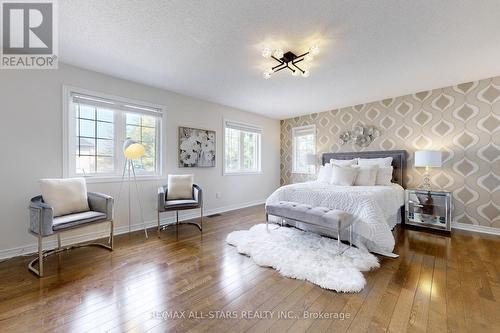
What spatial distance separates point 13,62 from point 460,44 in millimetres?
5266

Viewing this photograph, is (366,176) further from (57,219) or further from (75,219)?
(57,219)

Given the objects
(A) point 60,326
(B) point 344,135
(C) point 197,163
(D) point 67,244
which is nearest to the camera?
(A) point 60,326

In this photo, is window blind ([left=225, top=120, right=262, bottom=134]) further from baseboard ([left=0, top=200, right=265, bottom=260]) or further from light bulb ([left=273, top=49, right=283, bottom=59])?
light bulb ([left=273, top=49, right=283, bottom=59])

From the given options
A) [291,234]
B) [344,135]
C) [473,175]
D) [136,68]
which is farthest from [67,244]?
[473,175]

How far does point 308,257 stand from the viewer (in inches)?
99.1

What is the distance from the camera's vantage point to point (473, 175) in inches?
143

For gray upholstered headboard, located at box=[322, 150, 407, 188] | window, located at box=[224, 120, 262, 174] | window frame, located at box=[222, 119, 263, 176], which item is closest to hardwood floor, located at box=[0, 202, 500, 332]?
gray upholstered headboard, located at box=[322, 150, 407, 188]

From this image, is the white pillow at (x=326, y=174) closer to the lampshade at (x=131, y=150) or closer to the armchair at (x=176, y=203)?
the armchair at (x=176, y=203)

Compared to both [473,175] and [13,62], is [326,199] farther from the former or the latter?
[13,62]

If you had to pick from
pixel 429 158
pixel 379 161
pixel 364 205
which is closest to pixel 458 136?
pixel 429 158

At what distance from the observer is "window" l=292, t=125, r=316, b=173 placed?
5750 mm

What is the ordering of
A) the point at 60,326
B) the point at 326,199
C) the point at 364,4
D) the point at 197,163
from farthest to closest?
the point at 197,163
the point at 326,199
the point at 364,4
the point at 60,326

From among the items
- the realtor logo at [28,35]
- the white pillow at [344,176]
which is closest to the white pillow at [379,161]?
the white pillow at [344,176]

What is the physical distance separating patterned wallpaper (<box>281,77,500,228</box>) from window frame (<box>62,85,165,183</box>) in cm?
439
